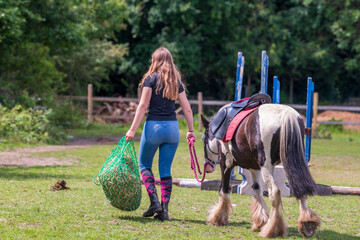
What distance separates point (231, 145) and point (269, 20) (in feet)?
92.7

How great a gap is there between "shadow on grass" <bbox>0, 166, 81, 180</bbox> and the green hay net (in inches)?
151

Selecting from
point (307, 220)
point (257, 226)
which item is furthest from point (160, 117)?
point (307, 220)

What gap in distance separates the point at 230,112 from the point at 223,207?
117 centimetres

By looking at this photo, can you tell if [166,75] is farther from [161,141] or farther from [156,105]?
[161,141]

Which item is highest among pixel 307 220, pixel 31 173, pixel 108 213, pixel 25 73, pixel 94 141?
pixel 25 73

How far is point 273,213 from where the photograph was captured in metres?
6.07

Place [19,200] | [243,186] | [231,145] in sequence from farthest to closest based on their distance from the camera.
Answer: [243,186] → [19,200] → [231,145]

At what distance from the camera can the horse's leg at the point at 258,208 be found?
21.3 feet

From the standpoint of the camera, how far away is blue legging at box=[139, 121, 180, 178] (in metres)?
6.62

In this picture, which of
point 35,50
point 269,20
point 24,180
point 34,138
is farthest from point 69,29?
point 269,20

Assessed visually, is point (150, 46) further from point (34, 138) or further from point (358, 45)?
point (34, 138)

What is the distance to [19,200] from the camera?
25.3 feet

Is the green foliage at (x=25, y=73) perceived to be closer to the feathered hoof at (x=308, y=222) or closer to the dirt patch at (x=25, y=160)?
the dirt patch at (x=25, y=160)

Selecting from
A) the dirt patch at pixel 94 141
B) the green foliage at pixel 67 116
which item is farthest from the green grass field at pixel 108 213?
the green foliage at pixel 67 116
